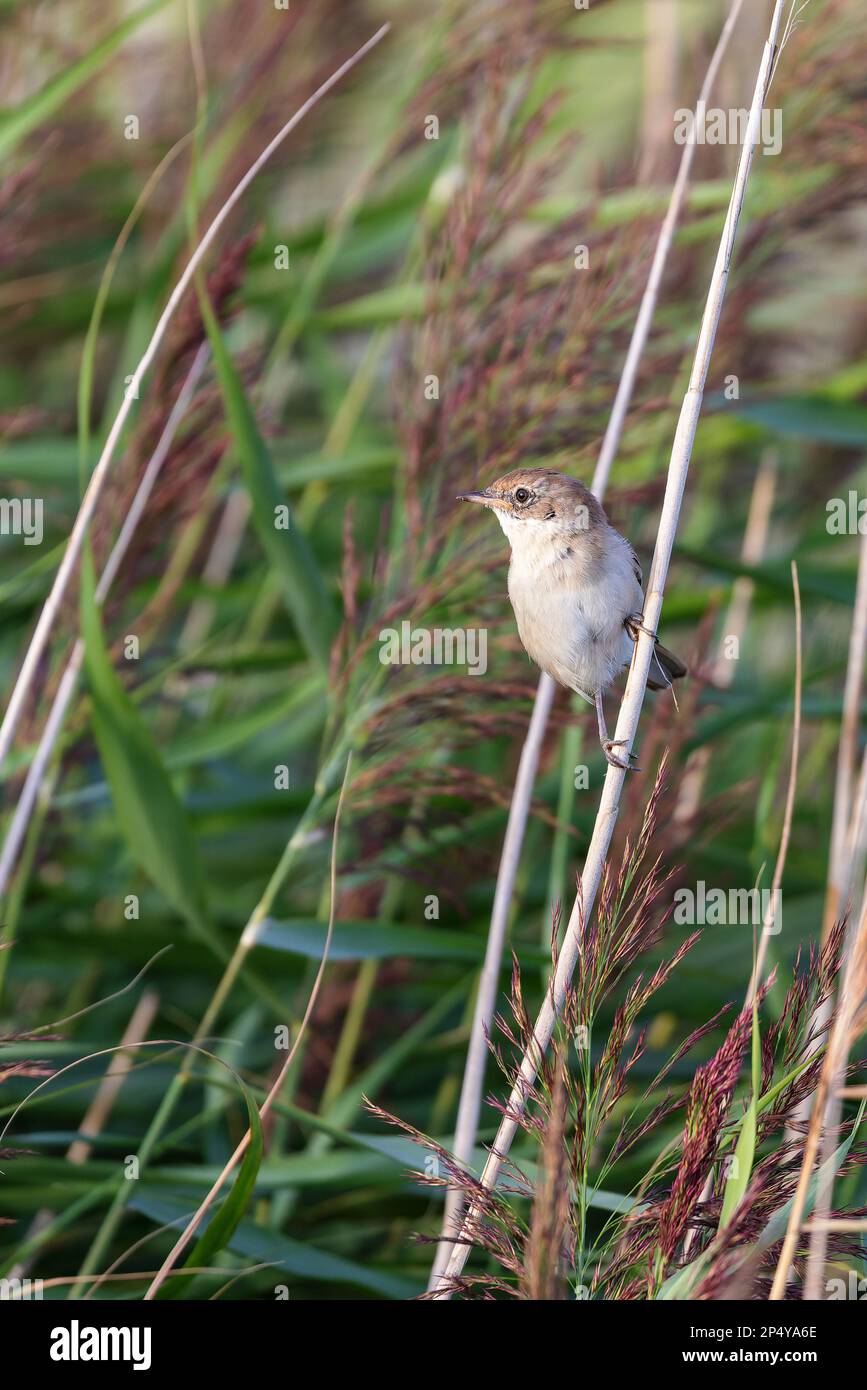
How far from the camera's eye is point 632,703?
4.50 ft

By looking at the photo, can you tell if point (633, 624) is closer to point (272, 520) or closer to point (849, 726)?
point (849, 726)

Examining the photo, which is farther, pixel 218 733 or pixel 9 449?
pixel 9 449

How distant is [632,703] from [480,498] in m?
0.54

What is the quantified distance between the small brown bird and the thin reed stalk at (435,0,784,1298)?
0.37m

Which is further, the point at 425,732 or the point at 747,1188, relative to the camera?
the point at 425,732

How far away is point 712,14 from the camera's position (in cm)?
371

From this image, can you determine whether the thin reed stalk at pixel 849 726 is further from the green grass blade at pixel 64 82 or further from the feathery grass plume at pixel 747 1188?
the green grass blade at pixel 64 82

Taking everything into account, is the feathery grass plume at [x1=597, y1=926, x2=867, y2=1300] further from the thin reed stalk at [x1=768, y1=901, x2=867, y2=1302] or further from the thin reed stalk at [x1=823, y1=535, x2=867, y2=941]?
the thin reed stalk at [x1=823, y1=535, x2=867, y2=941]

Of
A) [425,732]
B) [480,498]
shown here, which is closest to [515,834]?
[425,732]

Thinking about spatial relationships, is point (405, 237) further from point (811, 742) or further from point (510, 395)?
point (811, 742)

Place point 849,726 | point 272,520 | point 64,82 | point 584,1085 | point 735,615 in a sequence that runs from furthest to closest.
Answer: point 735,615
point 64,82
point 272,520
point 849,726
point 584,1085

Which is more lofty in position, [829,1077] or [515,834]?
[515,834]

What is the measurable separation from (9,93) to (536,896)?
217 centimetres
